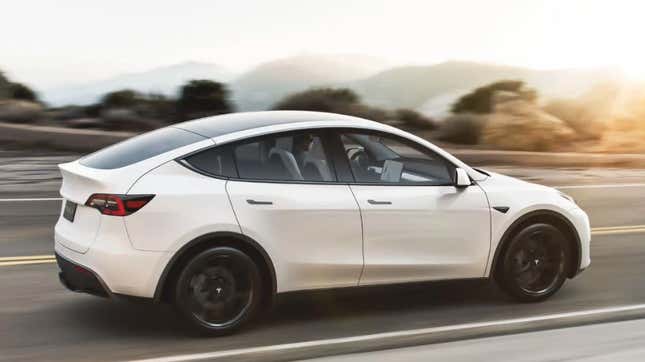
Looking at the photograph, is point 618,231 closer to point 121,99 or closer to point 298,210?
point 298,210

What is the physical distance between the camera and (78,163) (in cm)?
691

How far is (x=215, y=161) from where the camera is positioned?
6.65 meters

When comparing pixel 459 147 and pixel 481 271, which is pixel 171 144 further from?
pixel 459 147

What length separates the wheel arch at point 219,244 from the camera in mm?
6344

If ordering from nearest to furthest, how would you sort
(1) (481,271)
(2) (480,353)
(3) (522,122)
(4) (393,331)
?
(2) (480,353), (4) (393,331), (1) (481,271), (3) (522,122)

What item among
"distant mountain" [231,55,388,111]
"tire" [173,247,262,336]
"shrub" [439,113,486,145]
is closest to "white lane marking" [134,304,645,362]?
"tire" [173,247,262,336]

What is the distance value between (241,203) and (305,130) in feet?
2.69

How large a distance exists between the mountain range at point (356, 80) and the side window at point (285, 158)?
1827 centimetres

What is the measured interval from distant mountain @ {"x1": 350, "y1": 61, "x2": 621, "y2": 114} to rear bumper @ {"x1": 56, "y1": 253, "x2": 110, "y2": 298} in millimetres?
20274

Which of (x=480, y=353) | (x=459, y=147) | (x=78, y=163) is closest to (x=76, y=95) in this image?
(x=459, y=147)

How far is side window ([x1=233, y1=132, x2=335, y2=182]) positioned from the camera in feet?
22.1

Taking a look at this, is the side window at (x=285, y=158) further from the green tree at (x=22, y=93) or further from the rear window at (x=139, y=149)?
the green tree at (x=22, y=93)

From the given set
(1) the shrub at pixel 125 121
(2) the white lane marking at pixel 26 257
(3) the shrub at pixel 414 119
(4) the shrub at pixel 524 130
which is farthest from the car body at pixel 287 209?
(3) the shrub at pixel 414 119

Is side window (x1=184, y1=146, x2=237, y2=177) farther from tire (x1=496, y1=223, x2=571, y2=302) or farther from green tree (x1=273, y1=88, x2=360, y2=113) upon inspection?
green tree (x1=273, y1=88, x2=360, y2=113)
